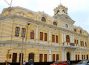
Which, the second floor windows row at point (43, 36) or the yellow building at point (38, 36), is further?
the second floor windows row at point (43, 36)

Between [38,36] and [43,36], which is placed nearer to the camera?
[38,36]

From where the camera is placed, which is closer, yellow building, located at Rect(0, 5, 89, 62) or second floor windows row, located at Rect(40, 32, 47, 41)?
yellow building, located at Rect(0, 5, 89, 62)

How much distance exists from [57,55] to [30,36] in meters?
9.14

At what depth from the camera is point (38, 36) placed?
37.0 meters

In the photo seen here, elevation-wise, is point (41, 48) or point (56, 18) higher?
point (56, 18)

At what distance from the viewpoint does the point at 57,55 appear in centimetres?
4147

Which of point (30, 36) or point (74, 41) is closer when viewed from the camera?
point (30, 36)

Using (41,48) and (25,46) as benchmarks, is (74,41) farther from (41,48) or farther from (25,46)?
(25,46)

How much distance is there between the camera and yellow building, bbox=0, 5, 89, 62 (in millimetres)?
32469

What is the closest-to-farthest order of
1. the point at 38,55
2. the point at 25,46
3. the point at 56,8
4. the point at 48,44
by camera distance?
the point at 25,46 → the point at 38,55 → the point at 48,44 → the point at 56,8

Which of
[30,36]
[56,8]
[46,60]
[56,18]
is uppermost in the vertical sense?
[56,8]

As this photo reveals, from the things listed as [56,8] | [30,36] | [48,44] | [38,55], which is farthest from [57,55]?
[56,8]

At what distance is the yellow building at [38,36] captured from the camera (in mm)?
32469

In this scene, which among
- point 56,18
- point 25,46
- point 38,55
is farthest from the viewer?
point 56,18
